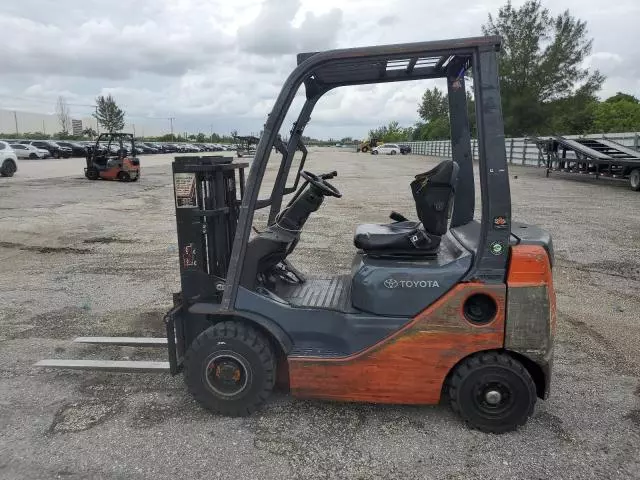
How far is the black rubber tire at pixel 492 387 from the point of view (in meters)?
3.22

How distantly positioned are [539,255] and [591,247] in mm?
6798

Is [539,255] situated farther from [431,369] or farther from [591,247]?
[591,247]

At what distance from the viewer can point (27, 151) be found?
44.9m

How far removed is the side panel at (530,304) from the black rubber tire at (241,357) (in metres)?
1.55

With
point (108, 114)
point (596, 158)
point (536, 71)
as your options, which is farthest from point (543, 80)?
point (108, 114)

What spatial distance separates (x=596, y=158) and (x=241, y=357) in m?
20.5

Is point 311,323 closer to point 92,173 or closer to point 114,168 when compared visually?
point 114,168

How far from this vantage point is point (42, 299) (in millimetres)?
6195

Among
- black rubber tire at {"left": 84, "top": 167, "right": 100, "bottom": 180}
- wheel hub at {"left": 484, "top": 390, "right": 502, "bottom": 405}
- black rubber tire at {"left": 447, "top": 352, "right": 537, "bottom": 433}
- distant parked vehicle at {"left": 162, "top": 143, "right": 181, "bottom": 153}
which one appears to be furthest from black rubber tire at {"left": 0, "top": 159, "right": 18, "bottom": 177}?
distant parked vehicle at {"left": 162, "top": 143, "right": 181, "bottom": 153}

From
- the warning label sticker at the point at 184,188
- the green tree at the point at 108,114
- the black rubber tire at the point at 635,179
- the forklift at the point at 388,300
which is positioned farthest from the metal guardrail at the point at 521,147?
the green tree at the point at 108,114

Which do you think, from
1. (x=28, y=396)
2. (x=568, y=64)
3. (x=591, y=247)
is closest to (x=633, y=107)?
(x=568, y=64)

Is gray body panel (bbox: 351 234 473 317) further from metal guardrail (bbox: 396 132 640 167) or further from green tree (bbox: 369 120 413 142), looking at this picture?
green tree (bbox: 369 120 413 142)

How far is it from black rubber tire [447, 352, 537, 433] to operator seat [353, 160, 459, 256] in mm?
787

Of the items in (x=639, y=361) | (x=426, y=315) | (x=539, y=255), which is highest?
(x=539, y=255)
